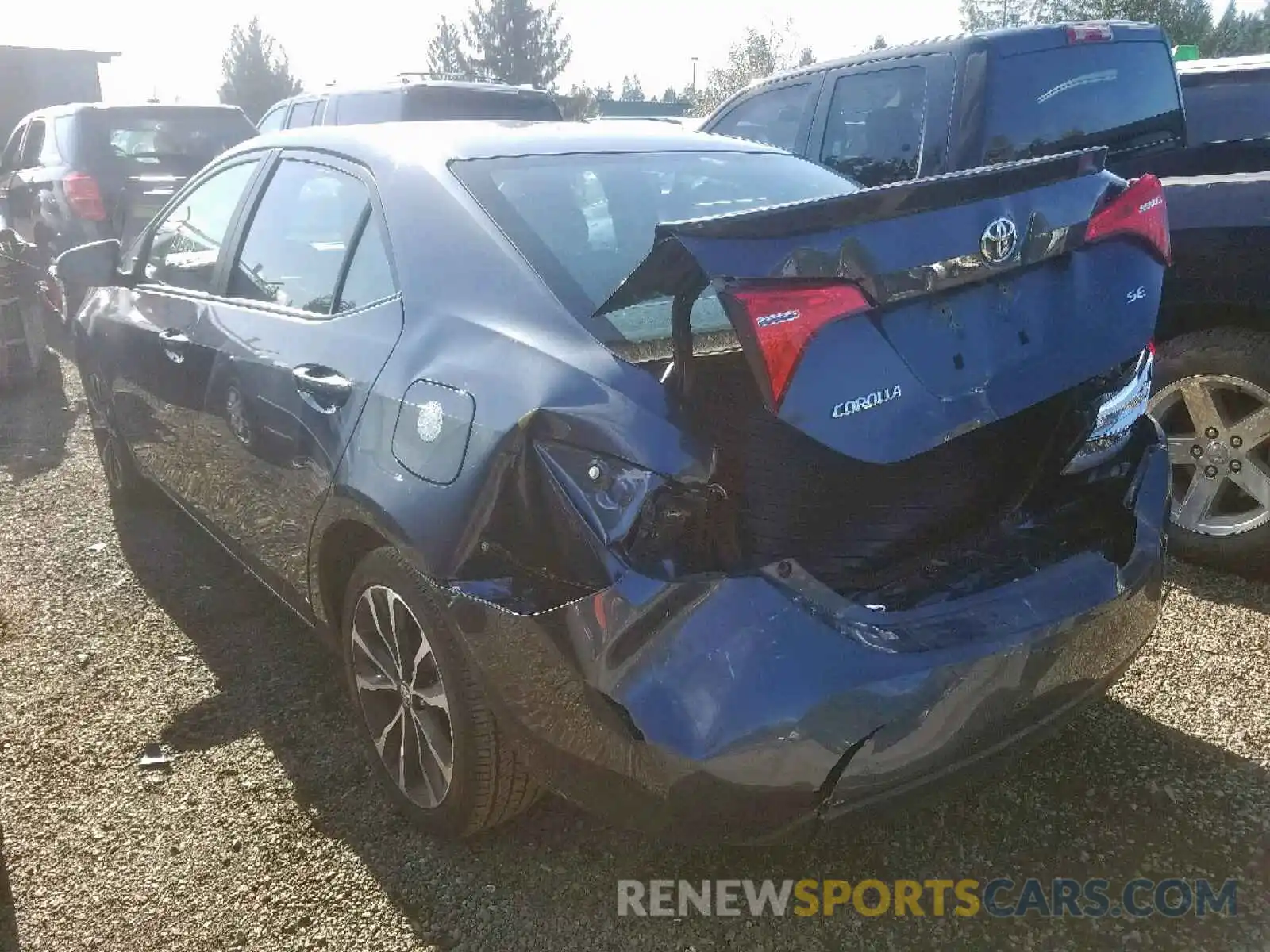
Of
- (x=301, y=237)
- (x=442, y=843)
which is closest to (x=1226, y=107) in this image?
(x=301, y=237)

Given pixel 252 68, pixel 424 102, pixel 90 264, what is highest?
pixel 252 68

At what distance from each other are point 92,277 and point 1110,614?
3.66 meters

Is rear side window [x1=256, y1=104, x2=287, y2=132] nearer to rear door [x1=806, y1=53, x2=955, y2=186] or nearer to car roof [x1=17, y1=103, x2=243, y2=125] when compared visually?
car roof [x1=17, y1=103, x2=243, y2=125]

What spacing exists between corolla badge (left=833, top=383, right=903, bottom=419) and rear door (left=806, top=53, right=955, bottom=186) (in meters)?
3.18

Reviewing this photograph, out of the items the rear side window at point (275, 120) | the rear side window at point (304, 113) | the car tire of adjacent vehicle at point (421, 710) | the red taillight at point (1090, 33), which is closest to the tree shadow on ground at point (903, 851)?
the car tire of adjacent vehicle at point (421, 710)

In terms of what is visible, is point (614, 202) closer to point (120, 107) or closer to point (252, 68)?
point (120, 107)

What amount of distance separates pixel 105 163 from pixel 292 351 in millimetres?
7074

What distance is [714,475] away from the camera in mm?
1816

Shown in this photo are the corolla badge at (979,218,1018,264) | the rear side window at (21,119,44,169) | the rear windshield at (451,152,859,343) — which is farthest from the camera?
the rear side window at (21,119,44,169)

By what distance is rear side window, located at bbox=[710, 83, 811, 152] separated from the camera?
554 cm

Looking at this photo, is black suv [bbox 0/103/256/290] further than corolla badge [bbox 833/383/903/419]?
Yes

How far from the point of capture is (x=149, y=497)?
15.3 ft

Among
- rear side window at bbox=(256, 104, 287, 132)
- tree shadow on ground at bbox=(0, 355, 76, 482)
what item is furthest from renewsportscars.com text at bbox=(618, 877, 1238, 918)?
rear side window at bbox=(256, 104, 287, 132)

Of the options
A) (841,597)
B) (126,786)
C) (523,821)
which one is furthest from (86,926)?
(841,597)
